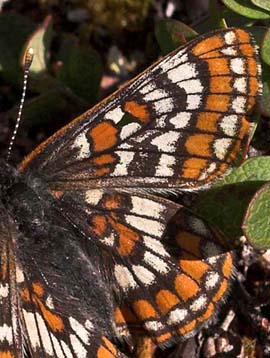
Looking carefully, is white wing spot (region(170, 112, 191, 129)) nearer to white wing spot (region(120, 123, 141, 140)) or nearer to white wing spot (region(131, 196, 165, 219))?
white wing spot (region(120, 123, 141, 140))

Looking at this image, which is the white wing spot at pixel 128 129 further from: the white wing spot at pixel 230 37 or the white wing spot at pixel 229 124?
the white wing spot at pixel 230 37

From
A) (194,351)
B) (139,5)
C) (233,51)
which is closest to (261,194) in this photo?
(233,51)

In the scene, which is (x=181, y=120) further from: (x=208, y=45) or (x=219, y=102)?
(x=208, y=45)

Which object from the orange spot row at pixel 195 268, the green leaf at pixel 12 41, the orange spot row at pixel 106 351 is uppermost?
the green leaf at pixel 12 41

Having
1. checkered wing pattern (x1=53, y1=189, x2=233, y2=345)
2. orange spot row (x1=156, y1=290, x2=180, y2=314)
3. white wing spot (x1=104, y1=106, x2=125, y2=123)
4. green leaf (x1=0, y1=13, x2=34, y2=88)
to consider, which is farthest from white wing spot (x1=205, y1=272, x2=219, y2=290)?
green leaf (x1=0, y1=13, x2=34, y2=88)

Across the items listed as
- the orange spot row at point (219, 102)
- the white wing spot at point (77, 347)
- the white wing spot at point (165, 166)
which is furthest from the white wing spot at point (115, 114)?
the white wing spot at point (77, 347)

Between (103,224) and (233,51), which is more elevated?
(233,51)

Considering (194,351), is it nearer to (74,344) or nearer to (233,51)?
(74,344)
